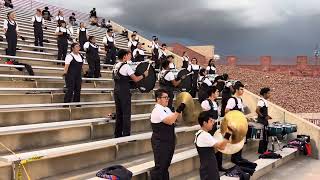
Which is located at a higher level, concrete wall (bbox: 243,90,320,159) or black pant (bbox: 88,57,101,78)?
black pant (bbox: 88,57,101,78)

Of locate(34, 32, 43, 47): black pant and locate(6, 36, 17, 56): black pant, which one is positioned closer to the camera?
locate(6, 36, 17, 56): black pant

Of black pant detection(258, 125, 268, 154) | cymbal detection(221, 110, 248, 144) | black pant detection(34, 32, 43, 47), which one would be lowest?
black pant detection(258, 125, 268, 154)

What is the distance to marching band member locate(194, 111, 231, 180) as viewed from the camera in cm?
557

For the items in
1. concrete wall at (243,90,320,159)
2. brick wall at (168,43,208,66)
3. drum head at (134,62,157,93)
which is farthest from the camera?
brick wall at (168,43,208,66)

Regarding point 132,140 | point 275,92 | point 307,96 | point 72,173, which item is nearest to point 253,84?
point 275,92

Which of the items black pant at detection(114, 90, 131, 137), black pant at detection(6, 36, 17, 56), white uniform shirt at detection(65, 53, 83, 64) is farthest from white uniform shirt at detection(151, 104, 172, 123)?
black pant at detection(6, 36, 17, 56)

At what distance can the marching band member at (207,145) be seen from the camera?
557 centimetres

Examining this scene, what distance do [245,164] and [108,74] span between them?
615 centimetres

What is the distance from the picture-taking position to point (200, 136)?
5.61 meters

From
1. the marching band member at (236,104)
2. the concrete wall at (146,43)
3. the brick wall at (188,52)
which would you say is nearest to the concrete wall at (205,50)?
the brick wall at (188,52)

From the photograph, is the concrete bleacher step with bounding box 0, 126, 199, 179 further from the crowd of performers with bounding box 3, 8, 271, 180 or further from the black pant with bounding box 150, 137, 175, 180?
the black pant with bounding box 150, 137, 175, 180

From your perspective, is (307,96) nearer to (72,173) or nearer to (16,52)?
(16,52)

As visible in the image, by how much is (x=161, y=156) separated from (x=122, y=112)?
67.1 inches

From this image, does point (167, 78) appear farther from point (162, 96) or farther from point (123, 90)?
point (162, 96)
